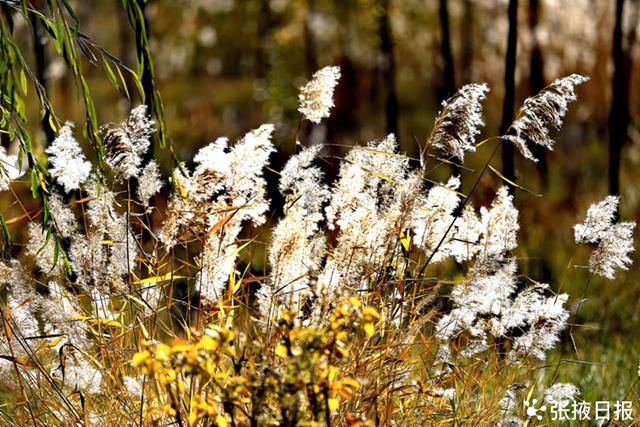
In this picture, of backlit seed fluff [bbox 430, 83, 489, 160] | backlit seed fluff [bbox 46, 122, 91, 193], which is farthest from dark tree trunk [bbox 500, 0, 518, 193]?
backlit seed fluff [bbox 46, 122, 91, 193]

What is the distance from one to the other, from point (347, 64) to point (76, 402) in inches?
423

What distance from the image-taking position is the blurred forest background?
5.15 metres

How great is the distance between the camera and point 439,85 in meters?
11.2

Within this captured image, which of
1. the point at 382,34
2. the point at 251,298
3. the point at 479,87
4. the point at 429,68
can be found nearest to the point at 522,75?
the point at 429,68

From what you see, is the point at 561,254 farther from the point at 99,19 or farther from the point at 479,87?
the point at 99,19

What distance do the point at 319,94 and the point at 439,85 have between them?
857 centimetres

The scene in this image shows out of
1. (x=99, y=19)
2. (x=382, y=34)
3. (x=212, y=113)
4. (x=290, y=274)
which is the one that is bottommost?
(x=290, y=274)

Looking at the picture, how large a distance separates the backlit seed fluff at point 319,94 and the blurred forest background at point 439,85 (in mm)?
113

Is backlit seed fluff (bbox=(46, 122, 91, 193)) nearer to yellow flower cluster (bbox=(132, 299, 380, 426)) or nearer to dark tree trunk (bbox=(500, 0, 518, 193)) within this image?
yellow flower cluster (bbox=(132, 299, 380, 426))

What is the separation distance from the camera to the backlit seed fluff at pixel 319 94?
9.16 feet

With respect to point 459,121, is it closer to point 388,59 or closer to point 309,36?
point 388,59

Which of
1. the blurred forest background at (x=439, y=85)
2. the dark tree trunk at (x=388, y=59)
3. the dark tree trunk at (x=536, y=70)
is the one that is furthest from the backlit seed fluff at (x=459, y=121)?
the dark tree trunk at (x=536, y=70)

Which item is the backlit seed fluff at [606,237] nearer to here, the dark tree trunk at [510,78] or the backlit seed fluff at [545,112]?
the backlit seed fluff at [545,112]

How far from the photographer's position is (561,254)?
6238 mm
